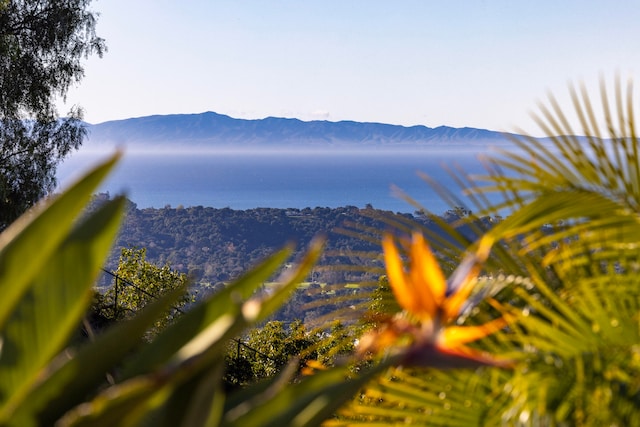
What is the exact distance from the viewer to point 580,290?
66.8 inches

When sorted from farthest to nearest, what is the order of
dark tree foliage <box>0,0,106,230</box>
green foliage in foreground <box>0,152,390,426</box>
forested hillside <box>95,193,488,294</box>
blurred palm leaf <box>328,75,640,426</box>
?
forested hillside <box>95,193,488,294</box> < dark tree foliage <box>0,0,106,230</box> < blurred palm leaf <box>328,75,640,426</box> < green foliage in foreground <box>0,152,390,426</box>

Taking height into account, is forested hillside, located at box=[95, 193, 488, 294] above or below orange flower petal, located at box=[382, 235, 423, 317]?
below

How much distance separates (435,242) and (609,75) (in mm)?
639

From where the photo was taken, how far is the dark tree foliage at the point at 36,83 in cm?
1280

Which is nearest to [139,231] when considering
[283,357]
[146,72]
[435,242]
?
[283,357]

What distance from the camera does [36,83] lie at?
1324 centimetres

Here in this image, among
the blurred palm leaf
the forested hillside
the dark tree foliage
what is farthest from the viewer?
the forested hillside

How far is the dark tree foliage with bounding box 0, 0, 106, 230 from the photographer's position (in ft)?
42.0

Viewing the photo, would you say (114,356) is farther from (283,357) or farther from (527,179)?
(283,357)

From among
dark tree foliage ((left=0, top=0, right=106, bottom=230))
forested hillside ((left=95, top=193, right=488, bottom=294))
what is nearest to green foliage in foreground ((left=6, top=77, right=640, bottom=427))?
dark tree foliage ((left=0, top=0, right=106, bottom=230))

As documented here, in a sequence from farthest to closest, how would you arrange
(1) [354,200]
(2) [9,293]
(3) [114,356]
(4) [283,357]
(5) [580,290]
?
(1) [354,200]
(4) [283,357]
(5) [580,290]
(3) [114,356]
(2) [9,293]

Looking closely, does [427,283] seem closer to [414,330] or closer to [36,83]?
[414,330]

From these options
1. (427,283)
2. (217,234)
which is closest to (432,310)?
(427,283)

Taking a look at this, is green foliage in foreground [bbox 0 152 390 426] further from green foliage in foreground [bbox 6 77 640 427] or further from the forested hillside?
the forested hillside
